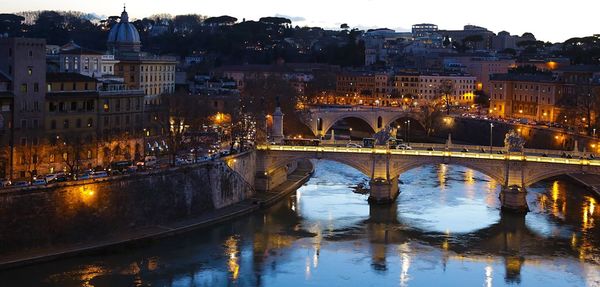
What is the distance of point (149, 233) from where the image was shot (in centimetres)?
2883

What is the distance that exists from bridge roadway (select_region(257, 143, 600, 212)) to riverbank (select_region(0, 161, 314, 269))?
1500 mm

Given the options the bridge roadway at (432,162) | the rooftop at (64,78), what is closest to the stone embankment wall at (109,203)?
the bridge roadway at (432,162)

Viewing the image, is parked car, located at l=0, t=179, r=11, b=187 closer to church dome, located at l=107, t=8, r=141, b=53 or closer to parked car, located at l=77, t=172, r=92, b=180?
parked car, located at l=77, t=172, r=92, b=180

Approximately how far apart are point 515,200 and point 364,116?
30.9 meters

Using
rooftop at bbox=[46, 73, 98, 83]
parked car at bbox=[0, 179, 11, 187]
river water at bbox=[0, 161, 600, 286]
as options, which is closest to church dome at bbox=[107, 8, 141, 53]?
rooftop at bbox=[46, 73, 98, 83]

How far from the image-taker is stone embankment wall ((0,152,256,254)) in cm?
2625

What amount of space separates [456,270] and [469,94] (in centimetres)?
5707

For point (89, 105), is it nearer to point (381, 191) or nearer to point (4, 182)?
point (4, 182)

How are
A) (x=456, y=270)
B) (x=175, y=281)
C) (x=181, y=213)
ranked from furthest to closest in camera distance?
1. (x=181, y=213)
2. (x=456, y=270)
3. (x=175, y=281)

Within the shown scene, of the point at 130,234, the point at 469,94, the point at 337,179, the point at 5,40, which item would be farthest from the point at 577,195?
the point at 469,94

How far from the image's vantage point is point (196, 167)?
33.2 meters

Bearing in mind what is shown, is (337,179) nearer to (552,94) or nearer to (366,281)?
(366,281)

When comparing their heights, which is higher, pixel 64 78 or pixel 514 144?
pixel 64 78

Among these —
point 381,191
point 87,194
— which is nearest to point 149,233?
point 87,194
